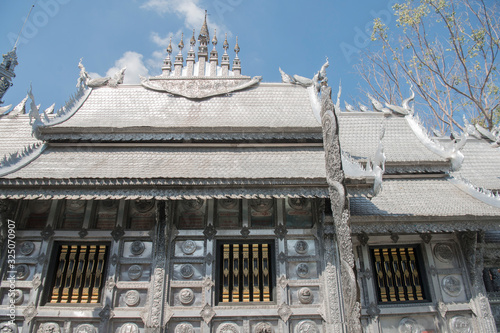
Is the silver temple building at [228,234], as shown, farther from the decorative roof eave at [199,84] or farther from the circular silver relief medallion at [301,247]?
the decorative roof eave at [199,84]

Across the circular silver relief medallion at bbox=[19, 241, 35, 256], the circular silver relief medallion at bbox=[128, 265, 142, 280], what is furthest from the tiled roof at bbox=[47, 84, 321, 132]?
the circular silver relief medallion at bbox=[128, 265, 142, 280]

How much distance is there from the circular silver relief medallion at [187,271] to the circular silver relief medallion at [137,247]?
98cm

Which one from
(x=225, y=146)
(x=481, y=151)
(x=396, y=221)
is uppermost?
(x=481, y=151)

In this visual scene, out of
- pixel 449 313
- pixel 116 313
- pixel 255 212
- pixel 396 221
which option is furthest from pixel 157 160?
pixel 449 313

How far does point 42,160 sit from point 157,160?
2698 mm

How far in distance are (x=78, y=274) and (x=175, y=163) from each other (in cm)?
319

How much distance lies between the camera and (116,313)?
6918 mm

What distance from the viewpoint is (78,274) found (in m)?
7.36

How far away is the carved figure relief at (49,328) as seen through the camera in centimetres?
681

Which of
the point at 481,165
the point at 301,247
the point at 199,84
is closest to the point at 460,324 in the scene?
the point at 301,247

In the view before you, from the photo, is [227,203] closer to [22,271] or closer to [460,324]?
[22,271]

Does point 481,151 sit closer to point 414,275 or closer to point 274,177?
point 414,275

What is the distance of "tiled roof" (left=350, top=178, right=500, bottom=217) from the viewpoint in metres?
7.46

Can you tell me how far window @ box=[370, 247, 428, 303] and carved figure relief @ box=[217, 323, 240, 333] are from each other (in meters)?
3.32
